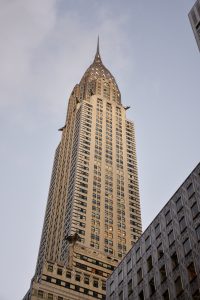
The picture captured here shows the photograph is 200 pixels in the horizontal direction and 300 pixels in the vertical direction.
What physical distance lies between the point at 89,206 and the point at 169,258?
8919 cm

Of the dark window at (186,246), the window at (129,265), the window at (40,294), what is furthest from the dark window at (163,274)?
the window at (40,294)

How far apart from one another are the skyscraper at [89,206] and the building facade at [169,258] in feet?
157

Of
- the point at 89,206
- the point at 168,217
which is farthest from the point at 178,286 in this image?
the point at 89,206

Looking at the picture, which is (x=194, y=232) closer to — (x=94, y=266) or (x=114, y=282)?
(x=114, y=282)

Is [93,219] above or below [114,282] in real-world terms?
above

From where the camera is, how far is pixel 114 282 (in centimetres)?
6706

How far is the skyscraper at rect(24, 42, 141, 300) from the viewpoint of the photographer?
11619cm

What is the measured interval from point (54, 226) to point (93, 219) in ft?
57.5

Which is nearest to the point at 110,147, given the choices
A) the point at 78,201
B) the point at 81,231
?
the point at 78,201

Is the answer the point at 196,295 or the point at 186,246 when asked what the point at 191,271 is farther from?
the point at 186,246

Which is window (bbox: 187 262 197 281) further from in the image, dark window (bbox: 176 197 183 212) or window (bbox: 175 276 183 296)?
dark window (bbox: 176 197 183 212)

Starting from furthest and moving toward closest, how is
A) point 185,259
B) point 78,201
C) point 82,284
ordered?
point 78,201 → point 82,284 → point 185,259

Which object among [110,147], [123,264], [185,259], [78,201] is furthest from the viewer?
[110,147]

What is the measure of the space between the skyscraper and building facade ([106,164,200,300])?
4775cm
